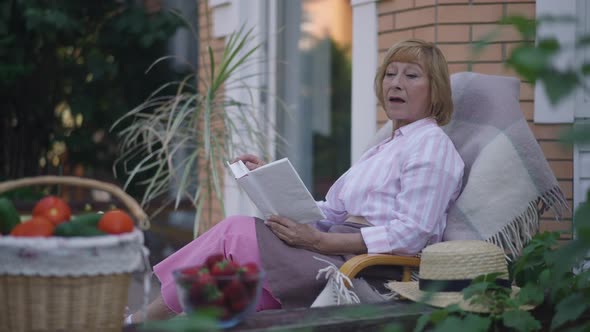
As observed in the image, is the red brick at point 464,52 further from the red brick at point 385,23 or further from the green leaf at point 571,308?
the green leaf at point 571,308

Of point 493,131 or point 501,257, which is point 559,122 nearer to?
point 493,131

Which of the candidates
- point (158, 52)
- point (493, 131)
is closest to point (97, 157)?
point (158, 52)

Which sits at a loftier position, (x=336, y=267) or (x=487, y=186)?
(x=487, y=186)

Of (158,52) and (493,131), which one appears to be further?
(158,52)

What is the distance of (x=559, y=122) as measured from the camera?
3395 millimetres

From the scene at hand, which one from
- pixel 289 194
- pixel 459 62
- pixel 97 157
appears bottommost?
pixel 97 157

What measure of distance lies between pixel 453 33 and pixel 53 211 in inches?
88.4

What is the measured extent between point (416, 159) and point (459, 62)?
1032mm

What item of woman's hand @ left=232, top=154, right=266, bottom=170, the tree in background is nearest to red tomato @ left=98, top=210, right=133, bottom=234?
woman's hand @ left=232, top=154, right=266, bottom=170

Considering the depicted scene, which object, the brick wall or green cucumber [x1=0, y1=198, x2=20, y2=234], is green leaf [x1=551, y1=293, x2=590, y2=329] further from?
the brick wall

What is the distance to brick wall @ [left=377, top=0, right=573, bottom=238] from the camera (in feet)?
11.1

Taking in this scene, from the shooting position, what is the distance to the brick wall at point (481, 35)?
11.1 feet

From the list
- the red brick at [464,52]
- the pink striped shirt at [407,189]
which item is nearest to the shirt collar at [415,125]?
the pink striped shirt at [407,189]

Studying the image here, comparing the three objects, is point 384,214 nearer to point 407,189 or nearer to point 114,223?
point 407,189
